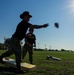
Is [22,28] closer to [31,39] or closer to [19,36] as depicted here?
[19,36]

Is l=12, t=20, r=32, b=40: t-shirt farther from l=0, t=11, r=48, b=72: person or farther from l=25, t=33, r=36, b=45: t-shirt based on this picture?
l=25, t=33, r=36, b=45: t-shirt

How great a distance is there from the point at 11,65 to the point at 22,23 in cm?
229

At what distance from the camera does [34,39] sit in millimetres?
15281

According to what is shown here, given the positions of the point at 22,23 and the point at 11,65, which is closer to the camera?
the point at 22,23

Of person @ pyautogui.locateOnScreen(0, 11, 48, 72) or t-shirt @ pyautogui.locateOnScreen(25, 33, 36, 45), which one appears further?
t-shirt @ pyautogui.locateOnScreen(25, 33, 36, 45)

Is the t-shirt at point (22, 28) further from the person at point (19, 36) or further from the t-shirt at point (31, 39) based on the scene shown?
the t-shirt at point (31, 39)

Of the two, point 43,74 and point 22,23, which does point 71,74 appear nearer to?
point 43,74

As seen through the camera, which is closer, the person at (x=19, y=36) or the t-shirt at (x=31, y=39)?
the person at (x=19, y=36)

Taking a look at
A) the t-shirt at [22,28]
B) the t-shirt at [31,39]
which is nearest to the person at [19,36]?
the t-shirt at [22,28]

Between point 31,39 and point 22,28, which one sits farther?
point 31,39

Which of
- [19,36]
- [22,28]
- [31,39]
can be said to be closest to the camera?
[22,28]

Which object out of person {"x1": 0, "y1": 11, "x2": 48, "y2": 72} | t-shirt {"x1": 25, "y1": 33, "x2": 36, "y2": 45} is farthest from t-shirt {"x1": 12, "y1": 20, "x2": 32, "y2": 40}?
t-shirt {"x1": 25, "y1": 33, "x2": 36, "y2": 45}

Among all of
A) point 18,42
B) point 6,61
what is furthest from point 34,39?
point 18,42

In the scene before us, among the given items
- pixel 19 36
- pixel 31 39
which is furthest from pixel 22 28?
pixel 31 39
